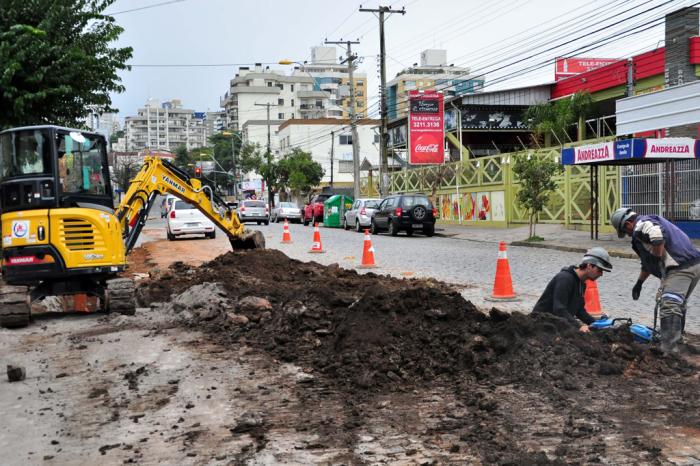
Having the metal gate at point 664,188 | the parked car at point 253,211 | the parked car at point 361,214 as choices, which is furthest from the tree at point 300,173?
the metal gate at point 664,188

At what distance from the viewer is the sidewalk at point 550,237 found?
67.9 ft

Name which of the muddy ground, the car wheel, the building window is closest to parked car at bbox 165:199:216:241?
the car wheel

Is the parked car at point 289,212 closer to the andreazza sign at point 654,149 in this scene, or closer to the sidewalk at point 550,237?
the sidewalk at point 550,237

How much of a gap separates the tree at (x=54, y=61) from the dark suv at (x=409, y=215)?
42.8ft

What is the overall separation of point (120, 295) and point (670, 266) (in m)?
7.26

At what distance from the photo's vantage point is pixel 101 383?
692 cm

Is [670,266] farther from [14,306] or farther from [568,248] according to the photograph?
[568,248]

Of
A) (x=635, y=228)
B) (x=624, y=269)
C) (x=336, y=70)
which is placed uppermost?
(x=336, y=70)

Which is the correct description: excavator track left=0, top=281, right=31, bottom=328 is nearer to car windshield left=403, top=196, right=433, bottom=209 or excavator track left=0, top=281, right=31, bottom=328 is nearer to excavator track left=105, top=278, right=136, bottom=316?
excavator track left=105, top=278, right=136, bottom=316

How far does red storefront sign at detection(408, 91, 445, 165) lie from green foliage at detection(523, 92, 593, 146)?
5304 mm

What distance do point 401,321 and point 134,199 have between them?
7.58 m

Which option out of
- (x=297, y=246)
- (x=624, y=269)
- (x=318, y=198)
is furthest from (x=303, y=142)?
(x=624, y=269)

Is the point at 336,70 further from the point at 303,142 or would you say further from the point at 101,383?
the point at 101,383

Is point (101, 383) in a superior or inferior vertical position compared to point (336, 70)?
inferior
